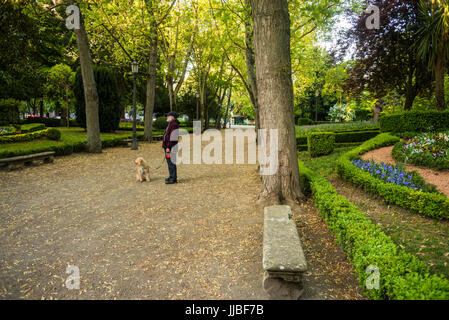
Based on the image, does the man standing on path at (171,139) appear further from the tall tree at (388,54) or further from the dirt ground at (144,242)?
the tall tree at (388,54)

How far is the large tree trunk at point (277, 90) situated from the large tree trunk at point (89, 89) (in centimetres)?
890

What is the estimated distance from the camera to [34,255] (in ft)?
11.8

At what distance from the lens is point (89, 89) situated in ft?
37.8

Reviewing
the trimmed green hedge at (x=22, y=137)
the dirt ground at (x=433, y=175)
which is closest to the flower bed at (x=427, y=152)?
the dirt ground at (x=433, y=175)

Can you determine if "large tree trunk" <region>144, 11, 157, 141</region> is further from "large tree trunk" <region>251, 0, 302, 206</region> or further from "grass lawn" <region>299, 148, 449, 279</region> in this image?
"grass lawn" <region>299, 148, 449, 279</region>

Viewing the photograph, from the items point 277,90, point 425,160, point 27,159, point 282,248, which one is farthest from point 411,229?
point 27,159

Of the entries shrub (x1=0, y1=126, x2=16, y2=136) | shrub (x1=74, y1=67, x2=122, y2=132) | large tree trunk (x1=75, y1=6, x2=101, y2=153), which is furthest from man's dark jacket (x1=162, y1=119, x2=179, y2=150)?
shrub (x1=74, y1=67, x2=122, y2=132)

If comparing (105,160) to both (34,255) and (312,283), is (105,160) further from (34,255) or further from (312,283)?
(312,283)

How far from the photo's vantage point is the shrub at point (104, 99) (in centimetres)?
1769

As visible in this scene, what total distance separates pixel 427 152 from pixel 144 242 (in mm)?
7939

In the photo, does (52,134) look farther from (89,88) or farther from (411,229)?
(411,229)
